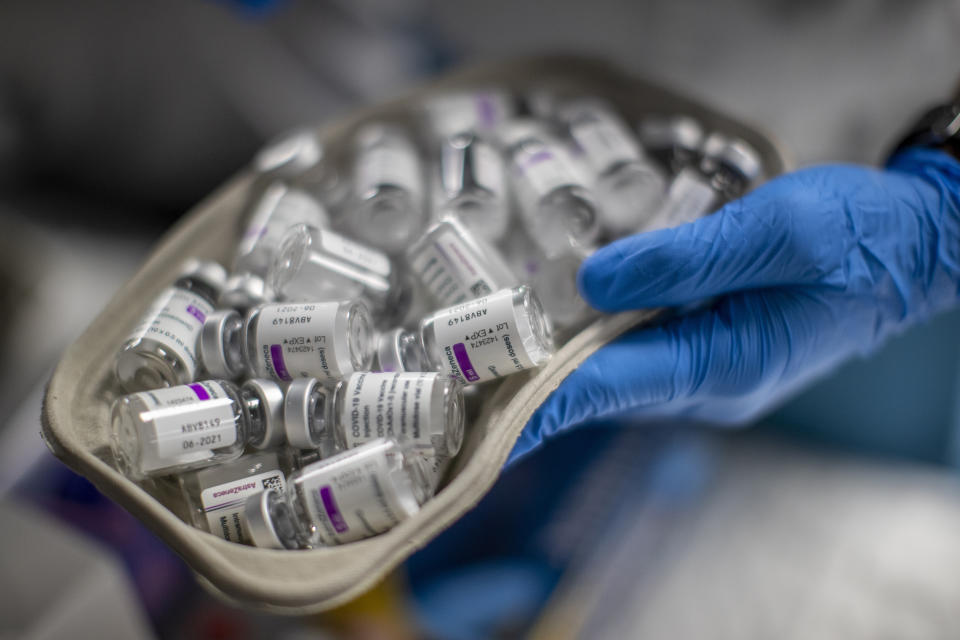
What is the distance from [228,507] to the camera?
1.05 meters

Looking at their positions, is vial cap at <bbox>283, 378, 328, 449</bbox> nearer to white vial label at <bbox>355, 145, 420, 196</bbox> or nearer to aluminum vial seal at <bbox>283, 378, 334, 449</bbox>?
aluminum vial seal at <bbox>283, 378, 334, 449</bbox>

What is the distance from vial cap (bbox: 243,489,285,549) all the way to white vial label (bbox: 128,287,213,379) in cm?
30

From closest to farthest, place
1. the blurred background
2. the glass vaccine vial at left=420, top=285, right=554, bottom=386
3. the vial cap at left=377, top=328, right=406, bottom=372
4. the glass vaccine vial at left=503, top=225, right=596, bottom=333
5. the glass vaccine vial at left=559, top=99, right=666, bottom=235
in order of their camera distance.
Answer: the glass vaccine vial at left=420, top=285, right=554, bottom=386 < the vial cap at left=377, top=328, right=406, bottom=372 < the glass vaccine vial at left=503, top=225, right=596, bottom=333 < the glass vaccine vial at left=559, top=99, right=666, bottom=235 < the blurred background

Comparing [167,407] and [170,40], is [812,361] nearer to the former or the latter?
[167,407]

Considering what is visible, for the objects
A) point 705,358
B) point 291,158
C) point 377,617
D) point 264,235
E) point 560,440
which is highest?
point 291,158

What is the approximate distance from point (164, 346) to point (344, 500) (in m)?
0.45

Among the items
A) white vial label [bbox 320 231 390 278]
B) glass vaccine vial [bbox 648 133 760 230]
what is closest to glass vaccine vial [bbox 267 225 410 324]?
white vial label [bbox 320 231 390 278]

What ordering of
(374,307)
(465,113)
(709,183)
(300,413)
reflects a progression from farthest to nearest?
(465,113), (709,183), (374,307), (300,413)

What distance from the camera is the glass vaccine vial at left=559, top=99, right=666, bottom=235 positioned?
1392mm

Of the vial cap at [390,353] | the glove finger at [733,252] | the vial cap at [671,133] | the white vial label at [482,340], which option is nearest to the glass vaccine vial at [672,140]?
the vial cap at [671,133]

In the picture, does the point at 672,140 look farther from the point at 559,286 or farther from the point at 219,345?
the point at 219,345

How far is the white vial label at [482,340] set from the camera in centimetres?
106

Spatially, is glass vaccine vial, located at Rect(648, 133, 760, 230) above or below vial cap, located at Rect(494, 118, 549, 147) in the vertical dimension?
below

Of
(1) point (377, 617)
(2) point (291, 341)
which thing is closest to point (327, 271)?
(2) point (291, 341)
